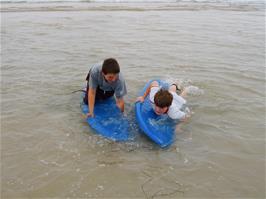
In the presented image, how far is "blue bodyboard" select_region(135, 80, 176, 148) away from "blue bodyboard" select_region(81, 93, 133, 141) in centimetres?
25

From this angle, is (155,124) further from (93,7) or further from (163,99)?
(93,7)

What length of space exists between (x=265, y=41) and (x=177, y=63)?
433cm

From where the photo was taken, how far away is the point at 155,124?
5.58m

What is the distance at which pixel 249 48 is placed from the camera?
34.6ft

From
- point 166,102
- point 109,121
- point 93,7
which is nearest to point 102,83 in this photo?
point 109,121

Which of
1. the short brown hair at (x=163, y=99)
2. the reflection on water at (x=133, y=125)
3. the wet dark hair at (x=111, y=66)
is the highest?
the wet dark hair at (x=111, y=66)

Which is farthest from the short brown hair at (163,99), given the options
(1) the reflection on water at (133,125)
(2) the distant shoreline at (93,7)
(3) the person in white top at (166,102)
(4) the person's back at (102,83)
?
(2) the distant shoreline at (93,7)

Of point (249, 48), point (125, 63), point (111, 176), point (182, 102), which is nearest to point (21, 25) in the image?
point (125, 63)

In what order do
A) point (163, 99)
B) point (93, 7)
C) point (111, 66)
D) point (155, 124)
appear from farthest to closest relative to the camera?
point (93, 7) → point (155, 124) → point (163, 99) → point (111, 66)

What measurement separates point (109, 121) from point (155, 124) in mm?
752

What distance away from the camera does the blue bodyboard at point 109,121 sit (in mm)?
5320

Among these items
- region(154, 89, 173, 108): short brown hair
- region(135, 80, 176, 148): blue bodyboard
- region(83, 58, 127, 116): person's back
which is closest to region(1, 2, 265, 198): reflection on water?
region(135, 80, 176, 148): blue bodyboard

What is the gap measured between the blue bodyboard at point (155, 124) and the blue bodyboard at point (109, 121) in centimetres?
25

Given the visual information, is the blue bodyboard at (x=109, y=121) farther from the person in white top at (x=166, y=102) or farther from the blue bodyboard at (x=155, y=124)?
the person in white top at (x=166, y=102)
